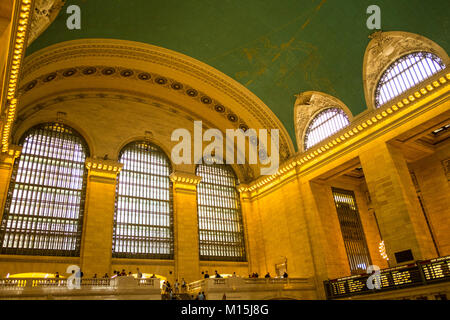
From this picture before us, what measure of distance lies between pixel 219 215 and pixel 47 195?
985cm

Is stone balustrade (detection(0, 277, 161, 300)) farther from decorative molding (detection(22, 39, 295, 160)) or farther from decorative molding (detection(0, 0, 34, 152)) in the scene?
decorative molding (detection(22, 39, 295, 160))

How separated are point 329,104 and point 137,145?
37.5ft

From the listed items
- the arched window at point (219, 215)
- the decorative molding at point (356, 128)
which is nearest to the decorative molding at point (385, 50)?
the decorative molding at point (356, 128)

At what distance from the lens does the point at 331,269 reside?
17.1 metres

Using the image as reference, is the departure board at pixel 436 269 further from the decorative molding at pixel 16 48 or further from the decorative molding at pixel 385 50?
the decorative molding at pixel 16 48

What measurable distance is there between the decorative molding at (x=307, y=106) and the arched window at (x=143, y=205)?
8210 millimetres

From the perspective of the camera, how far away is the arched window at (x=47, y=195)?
607 inches

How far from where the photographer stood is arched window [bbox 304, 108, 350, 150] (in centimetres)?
1806

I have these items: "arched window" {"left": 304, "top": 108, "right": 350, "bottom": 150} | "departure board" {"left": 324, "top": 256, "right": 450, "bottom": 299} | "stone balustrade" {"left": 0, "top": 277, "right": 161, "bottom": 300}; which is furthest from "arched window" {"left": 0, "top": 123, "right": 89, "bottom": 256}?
"arched window" {"left": 304, "top": 108, "right": 350, "bottom": 150}

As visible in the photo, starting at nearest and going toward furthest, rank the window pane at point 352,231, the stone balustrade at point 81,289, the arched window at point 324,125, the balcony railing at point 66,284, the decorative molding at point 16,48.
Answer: the decorative molding at point 16,48
the stone balustrade at point 81,289
the balcony railing at point 66,284
the arched window at point 324,125
the window pane at point 352,231

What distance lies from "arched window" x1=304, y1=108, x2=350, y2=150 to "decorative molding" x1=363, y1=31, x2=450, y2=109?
191 centimetres

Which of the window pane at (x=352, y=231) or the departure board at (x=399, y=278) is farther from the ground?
the window pane at (x=352, y=231)

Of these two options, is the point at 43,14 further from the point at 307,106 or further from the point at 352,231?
the point at 352,231
